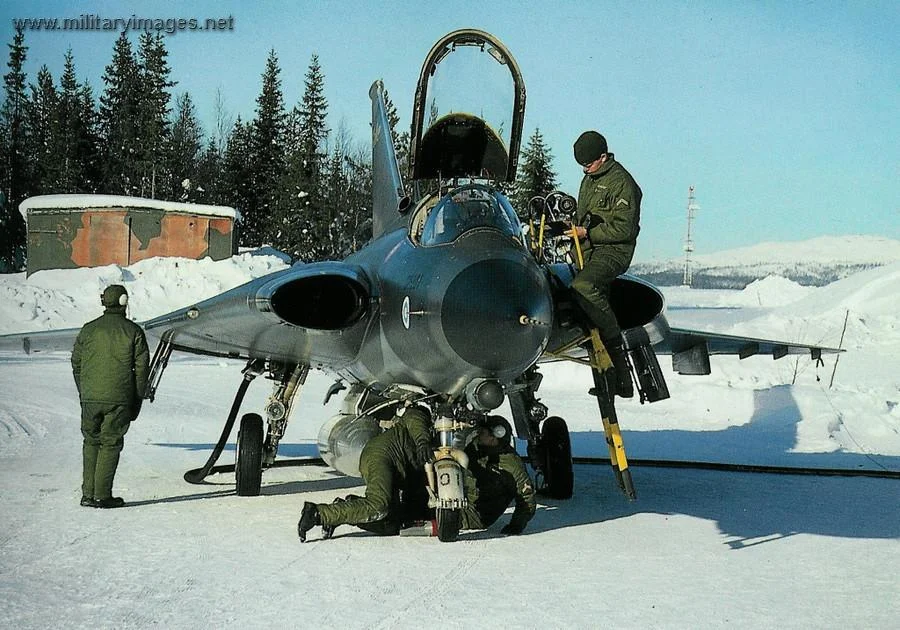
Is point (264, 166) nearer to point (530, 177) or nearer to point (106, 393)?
point (530, 177)

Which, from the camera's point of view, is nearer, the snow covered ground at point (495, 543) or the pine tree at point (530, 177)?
the snow covered ground at point (495, 543)

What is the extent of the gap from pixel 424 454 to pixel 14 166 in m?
53.6

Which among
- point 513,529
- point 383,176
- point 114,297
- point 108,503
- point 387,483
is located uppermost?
point 383,176

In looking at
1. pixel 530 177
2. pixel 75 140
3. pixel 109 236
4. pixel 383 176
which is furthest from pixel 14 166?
pixel 383 176

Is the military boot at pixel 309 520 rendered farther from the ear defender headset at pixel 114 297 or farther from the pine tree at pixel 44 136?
the pine tree at pixel 44 136

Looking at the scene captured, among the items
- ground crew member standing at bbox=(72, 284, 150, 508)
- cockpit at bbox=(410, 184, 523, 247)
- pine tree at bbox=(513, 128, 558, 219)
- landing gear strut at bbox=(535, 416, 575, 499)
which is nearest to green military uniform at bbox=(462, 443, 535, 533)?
cockpit at bbox=(410, 184, 523, 247)

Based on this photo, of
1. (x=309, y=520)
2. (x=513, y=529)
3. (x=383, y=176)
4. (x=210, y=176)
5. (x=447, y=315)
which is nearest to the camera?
(x=447, y=315)

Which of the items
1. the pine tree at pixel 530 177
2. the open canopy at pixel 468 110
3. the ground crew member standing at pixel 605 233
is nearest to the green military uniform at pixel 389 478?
the ground crew member standing at pixel 605 233

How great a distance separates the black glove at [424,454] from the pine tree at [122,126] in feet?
162

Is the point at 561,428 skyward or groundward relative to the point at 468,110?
groundward

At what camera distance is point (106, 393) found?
7719 mm

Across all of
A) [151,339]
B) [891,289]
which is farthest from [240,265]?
[151,339]

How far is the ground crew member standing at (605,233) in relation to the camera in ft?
21.9

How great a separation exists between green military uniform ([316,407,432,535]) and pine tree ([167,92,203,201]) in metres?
41.1
